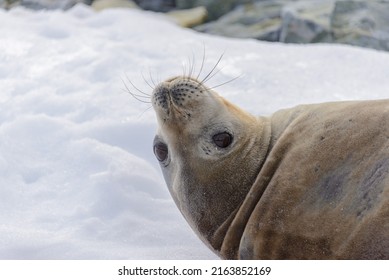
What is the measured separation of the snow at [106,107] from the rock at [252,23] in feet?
3.80

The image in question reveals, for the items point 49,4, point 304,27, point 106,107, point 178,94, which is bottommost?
point 49,4

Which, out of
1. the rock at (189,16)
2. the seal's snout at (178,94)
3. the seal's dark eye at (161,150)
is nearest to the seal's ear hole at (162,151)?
the seal's dark eye at (161,150)

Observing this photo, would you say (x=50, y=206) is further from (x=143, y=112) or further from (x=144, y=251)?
(x=143, y=112)

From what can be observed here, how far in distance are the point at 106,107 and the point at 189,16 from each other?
375 centimetres

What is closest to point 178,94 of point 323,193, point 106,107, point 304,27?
point 323,193

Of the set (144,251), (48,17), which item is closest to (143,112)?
(144,251)

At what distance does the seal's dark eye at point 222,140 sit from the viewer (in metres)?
3.84

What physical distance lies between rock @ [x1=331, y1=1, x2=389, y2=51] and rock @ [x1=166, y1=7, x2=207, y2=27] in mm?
1626

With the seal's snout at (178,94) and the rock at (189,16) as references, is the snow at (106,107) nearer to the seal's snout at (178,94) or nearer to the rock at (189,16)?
the seal's snout at (178,94)

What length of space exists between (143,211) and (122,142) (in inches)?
30.3

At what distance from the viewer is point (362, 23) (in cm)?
784

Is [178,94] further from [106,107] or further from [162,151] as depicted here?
[106,107]

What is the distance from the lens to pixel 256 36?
27.1ft

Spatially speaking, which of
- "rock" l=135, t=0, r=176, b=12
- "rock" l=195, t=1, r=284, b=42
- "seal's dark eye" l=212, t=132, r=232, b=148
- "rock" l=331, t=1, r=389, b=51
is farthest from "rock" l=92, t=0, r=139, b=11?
"seal's dark eye" l=212, t=132, r=232, b=148
